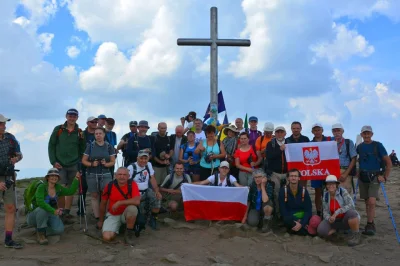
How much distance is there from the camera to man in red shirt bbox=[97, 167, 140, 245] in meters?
7.97

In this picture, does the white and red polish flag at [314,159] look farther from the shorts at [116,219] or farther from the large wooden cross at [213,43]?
the large wooden cross at [213,43]

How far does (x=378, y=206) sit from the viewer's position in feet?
41.0

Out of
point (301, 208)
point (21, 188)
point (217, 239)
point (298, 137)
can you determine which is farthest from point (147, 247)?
point (21, 188)

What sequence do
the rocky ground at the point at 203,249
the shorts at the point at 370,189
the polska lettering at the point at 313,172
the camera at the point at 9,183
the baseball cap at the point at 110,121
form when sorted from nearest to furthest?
the rocky ground at the point at 203,249 < the camera at the point at 9,183 < the shorts at the point at 370,189 < the polska lettering at the point at 313,172 < the baseball cap at the point at 110,121

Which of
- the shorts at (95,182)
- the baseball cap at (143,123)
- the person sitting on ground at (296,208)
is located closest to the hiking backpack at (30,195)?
the shorts at (95,182)

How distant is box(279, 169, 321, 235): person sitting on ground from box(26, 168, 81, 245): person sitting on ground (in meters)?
4.56

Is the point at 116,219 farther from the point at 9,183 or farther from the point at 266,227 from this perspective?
the point at 266,227

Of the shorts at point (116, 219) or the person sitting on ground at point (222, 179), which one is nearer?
the shorts at point (116, 219)

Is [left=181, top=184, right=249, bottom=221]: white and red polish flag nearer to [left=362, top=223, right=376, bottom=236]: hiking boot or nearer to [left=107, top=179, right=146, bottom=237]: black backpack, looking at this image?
[left=107, top=179, right=146, bottom=237]: black backpack

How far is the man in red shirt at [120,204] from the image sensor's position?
7.97 metres

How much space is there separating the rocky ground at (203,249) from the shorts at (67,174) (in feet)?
3.34

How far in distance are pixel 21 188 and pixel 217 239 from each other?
36.5ft

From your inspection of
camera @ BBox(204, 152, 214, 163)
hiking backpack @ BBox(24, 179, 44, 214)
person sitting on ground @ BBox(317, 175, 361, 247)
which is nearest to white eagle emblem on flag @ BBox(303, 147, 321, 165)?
person sitting on ground @ BBox(317, 175, 361, 247)

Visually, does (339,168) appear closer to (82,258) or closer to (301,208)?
(301,208)
